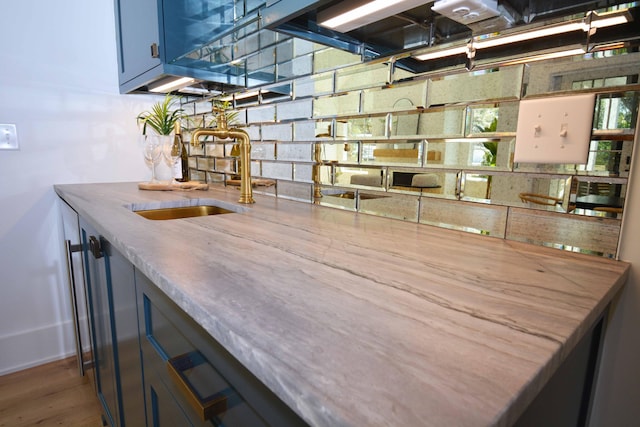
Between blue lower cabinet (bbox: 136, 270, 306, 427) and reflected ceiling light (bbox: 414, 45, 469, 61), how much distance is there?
855 millimetres

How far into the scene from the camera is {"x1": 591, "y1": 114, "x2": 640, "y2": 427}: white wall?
657 mm

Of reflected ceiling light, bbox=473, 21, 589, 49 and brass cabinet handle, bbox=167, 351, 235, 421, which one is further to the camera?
reflected ceiling light, bbox=473, 21, 589, 49

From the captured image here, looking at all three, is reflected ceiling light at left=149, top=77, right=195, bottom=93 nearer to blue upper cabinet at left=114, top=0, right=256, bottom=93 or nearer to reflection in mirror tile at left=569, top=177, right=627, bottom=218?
blue upper cabinet at left=114, top=0, right=256, bottom=93

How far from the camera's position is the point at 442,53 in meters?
0.90

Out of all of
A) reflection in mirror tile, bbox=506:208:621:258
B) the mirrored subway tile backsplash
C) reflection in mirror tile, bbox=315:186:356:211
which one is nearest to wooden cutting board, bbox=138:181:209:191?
the mirrored subway tile backsplash

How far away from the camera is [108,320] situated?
1.12 metres

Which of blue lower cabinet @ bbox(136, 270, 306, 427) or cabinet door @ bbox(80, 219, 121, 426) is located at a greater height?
blue lower cabinet @ bbox(136, 270, 306, 427)

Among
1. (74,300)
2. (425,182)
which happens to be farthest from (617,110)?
(74,300)

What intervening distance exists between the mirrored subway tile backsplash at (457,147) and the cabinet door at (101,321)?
2.40ft

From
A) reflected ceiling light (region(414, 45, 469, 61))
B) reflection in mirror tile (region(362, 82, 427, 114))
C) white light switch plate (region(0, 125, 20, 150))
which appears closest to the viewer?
reflected ceiling light (region(414, 45, 469, 61))

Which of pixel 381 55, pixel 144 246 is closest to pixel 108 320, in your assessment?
pixel 144 246

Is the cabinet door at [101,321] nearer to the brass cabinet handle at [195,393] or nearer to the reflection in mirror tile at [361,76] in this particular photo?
the brass cabinet handle at [195,393]

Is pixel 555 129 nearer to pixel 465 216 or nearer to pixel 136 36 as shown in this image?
pixel 465 216

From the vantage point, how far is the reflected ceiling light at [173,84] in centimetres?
168
